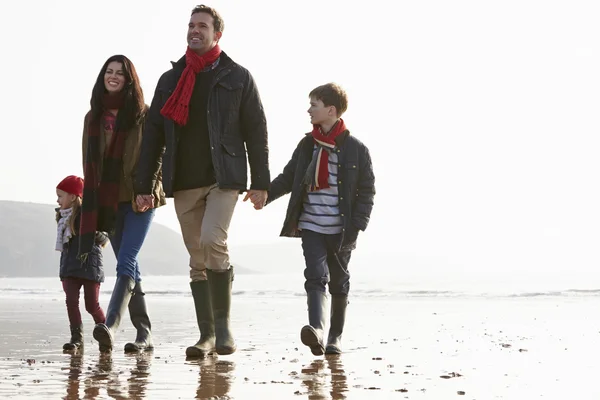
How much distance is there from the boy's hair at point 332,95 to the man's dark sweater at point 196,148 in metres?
1.00

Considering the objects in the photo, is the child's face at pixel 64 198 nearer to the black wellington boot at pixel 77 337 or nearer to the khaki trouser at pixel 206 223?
the black wellington boot at pixel 77 337

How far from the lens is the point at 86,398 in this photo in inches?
168

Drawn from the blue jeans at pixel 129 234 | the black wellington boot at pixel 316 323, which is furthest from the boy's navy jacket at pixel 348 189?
the blue jeans at pixel 129 234

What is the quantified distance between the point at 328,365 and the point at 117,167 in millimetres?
2113

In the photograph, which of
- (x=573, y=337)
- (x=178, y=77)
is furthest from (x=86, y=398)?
(x=573, y=337)

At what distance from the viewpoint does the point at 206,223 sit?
5863mm

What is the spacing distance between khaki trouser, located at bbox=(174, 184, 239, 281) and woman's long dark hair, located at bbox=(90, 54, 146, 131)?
820mm

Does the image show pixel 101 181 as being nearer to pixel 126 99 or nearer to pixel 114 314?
pixel 126 99

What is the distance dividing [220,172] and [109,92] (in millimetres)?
1316

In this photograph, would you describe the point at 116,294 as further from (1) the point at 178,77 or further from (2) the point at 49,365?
(1) the point at 178,77

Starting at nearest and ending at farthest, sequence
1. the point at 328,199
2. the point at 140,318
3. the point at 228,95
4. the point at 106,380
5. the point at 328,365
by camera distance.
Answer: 1. the point at 106,380
2. the point at 328,365
3. the point at 228,95
4. the point at 328,199
5. the point at 140,318

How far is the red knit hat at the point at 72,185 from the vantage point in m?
7.34

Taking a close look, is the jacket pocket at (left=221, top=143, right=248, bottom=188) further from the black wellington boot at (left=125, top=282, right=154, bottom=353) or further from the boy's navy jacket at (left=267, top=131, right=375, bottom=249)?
the black wellington boot at (left=125, top=282, right=154, bottom=353)

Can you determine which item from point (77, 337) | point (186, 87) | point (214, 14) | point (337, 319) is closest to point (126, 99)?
point (186, 87)
